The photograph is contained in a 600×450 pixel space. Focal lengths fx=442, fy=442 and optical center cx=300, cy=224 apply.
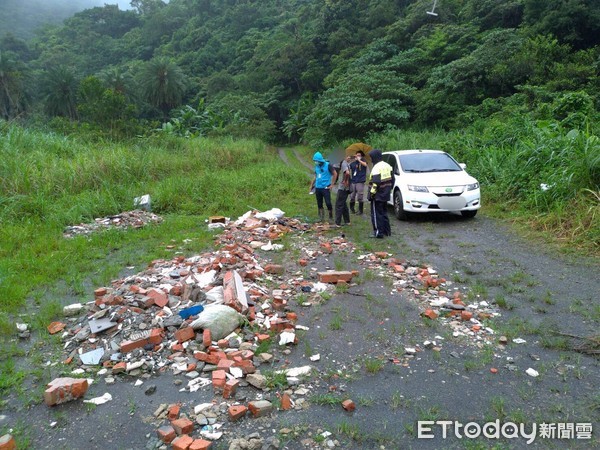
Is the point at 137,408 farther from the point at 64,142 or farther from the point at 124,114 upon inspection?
the point at 124,114

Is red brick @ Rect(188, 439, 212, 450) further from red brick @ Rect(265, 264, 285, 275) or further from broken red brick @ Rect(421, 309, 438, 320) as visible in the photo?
red brick @ Rect(265, 264, 285, 275)

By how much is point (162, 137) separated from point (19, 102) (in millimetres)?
44039

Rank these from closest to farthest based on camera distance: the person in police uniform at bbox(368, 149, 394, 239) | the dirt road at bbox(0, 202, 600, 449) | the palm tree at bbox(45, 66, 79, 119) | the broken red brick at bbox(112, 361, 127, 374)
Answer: the dirt road at bbox(0, 202, 600, 449), the broken red brick at bbox(112, 361, 127, 374), the person in police uniform at bbox(368, 149, 394, 239), the palm tree at bbox(45, 66, 79, 119)

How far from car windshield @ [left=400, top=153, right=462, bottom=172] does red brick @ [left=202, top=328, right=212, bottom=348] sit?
720 cm

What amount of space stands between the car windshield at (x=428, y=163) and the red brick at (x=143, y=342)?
738cm

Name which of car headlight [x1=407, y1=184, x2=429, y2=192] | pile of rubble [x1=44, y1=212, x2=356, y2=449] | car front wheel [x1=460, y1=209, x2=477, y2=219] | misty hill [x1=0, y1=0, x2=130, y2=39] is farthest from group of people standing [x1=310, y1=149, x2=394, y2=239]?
misty hill [x1=0, y1=0, x2=130, y2=39]

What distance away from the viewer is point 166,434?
9.99 feet

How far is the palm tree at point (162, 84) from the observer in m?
52.7

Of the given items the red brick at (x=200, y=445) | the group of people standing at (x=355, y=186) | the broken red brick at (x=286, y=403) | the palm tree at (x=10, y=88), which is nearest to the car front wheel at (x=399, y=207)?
the group of people standing at (x=355, y=186)

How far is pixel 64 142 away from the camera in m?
14.9

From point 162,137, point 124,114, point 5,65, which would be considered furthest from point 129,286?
point 5,65

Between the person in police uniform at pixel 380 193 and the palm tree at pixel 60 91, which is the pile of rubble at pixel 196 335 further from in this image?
the palm tree at pixel 60 91

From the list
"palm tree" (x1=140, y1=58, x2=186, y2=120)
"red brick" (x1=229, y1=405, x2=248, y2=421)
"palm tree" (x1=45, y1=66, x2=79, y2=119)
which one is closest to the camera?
"red brick" (x1=229, y1=405, x2=248, y2=421)

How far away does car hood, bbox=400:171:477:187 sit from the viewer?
367 inches
